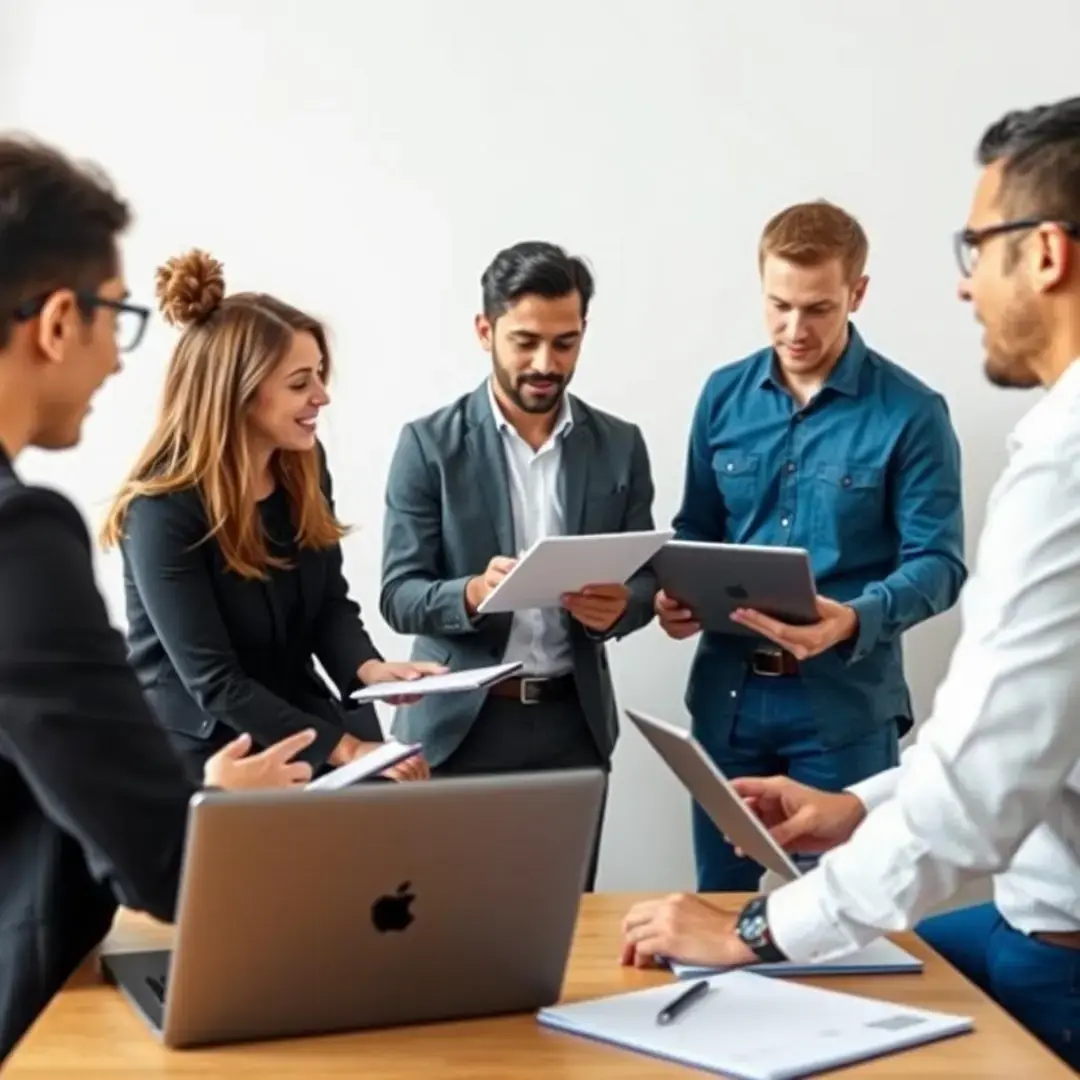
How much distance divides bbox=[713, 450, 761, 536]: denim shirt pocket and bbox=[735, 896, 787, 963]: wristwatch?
1543mm

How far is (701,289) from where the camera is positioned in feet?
12.1

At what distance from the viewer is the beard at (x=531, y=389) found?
3.16 metres

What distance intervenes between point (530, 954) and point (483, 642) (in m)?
1.51

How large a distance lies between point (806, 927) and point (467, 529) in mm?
1582

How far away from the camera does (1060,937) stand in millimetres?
1760

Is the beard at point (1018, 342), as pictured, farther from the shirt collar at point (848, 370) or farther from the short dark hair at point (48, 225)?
the shirt collar at point (848, 370)

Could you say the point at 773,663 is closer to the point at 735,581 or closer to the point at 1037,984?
the point at 735,581

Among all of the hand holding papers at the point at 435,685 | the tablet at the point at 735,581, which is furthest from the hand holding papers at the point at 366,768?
the tablet at the point at 735,581

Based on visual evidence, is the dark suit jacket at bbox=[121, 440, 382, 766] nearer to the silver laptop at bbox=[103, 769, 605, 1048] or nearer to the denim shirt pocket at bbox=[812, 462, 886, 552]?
the denim shirt pocket at bbox=[812, 462, 886, 552]

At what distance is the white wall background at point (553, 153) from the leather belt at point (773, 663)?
22.8 inches

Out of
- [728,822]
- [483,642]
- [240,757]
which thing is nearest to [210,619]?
[483,642]

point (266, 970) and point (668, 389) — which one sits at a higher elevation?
point (668, 389)

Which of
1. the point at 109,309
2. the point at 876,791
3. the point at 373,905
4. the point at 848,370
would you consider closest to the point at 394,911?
the point at 373,905

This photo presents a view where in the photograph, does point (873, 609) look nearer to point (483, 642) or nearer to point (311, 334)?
point (483, 642)
